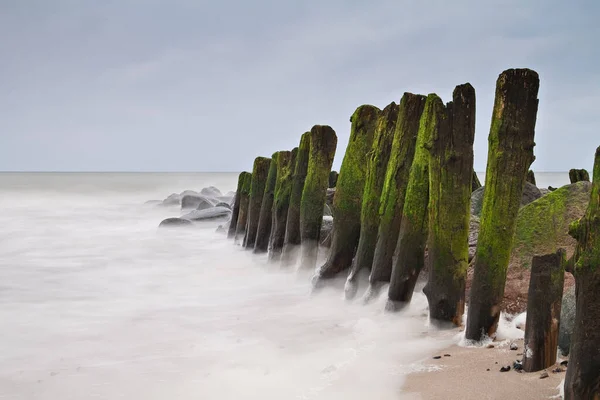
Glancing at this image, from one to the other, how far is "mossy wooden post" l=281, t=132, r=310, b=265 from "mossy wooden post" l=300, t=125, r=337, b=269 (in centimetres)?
47

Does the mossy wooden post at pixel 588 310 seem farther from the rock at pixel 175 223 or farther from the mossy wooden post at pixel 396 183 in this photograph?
the rock at pixel 175 223

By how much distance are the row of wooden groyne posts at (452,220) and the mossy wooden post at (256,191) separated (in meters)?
3.78

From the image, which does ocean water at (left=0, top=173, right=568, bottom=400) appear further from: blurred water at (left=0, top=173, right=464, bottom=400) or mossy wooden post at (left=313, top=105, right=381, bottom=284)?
mossy wooden post at (left=313, top=105, right=381, bottom=284)

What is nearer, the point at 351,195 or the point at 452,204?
the point at 452,204

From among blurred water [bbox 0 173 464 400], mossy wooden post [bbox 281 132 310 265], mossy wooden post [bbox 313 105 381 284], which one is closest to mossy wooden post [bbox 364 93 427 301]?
blurred water [bbox 0 173 464 400]

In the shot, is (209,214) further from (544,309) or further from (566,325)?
(544,309)

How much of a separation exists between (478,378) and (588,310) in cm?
104

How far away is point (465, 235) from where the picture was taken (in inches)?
184

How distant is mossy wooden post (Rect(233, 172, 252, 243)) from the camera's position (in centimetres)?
1149

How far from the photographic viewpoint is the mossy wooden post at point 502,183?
401cm

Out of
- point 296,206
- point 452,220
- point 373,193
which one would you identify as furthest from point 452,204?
point 296,206

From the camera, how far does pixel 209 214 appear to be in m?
16.3

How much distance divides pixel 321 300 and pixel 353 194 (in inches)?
49.2

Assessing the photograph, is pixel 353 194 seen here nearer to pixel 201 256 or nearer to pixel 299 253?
pixel 299 253
